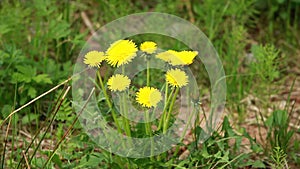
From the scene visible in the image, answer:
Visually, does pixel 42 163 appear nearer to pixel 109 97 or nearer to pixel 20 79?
pixel 109 97

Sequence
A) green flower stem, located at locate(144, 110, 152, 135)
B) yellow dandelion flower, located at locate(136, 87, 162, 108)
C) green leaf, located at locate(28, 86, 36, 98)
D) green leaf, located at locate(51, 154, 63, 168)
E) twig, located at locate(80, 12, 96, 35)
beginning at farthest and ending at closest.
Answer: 1. twig, located at locate(80, 12, 96, 35)
2. green leaf, located at locate(28, 86, 36, 98)
3. green leaf, located at locate(51, 154, 63, 168)
4. green flower stem, located at locate(144, 110, 152, 135)
5. yellow dandelion flower, located at locate(136, 87, 162, 108)

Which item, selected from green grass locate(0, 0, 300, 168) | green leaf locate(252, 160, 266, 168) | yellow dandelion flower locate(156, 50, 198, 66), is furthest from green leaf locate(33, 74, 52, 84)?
green leaf locate(252, 160, 266, 168)

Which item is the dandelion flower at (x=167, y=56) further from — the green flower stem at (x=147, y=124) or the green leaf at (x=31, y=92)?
the green leaf at (x=31, y=92)

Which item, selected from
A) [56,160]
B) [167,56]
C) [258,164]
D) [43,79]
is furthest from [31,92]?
[258,164]

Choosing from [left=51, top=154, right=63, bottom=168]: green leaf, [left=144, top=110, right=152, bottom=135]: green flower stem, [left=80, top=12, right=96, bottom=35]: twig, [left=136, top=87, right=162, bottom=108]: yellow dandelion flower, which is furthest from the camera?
[left=80, top=12, right=96, bottom=35]: twig

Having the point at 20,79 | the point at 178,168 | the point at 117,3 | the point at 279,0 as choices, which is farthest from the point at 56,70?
the point at 279,0

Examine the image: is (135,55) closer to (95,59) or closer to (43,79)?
(95,59)

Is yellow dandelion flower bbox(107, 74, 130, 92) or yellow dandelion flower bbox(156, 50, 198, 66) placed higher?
yellow dandelion flower bbox(156, 50, 198, 66)

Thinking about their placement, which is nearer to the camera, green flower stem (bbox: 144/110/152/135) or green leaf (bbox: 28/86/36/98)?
green flower stem (bbox: 144/110/152/135)

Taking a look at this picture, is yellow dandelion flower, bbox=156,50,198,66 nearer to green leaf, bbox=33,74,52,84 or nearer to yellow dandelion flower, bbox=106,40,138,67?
yellow dandelion flower, bbox=106,40,138,67
